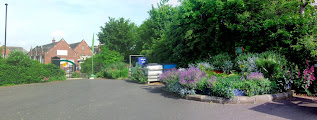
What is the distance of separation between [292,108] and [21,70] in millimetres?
18283

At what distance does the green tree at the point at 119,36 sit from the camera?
3816cm

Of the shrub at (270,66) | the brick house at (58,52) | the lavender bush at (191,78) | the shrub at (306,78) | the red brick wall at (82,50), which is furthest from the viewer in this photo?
the red brick wall at (82,50)

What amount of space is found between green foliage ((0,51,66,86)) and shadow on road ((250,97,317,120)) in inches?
678

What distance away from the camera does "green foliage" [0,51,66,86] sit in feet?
49.4

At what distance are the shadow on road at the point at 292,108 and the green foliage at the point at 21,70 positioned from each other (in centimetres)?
1722

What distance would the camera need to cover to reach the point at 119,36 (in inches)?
1529

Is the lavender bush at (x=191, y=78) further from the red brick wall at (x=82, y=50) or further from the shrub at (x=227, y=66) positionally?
the red brick wall at (x=82, y=50)

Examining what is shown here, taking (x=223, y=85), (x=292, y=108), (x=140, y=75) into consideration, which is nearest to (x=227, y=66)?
(x=223, y=85)

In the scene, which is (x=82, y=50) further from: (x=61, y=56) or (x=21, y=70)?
(x=21, y=70)

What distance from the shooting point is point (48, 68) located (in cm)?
1897

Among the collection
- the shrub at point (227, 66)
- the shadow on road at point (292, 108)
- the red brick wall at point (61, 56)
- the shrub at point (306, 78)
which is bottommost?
the shadow on road at point (292, 108)

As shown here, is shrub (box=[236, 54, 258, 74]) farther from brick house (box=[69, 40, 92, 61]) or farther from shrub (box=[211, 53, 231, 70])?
brick house (box=[69, 40, 92, 61])

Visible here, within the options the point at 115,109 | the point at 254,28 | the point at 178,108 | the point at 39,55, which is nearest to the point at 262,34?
the point at 254,28

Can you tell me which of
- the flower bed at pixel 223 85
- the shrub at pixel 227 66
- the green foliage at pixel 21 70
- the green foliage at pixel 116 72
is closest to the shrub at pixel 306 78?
the flower bed at pixel 223 85
